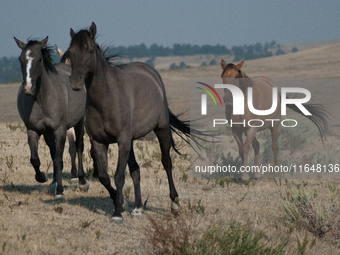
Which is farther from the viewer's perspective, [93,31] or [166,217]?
[93,31]

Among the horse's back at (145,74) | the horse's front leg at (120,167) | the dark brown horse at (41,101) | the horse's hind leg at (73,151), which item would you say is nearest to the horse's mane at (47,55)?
the dark brown horse at (41,101)

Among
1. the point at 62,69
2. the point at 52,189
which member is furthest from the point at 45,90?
the point at 52,189

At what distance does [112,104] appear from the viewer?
17.5 feet

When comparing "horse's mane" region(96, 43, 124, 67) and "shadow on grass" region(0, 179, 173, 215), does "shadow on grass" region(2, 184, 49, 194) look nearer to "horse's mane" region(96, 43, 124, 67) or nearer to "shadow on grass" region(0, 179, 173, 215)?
"shadow on grass" region(0, 179, 173, 215)

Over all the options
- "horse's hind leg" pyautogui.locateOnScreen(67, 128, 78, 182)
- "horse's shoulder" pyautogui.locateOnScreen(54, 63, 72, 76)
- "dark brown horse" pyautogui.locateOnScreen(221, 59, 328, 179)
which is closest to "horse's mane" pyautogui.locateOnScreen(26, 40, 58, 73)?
"horse's shoulder" pyautogui.locateOnScreen(54, 63, 72, 76)

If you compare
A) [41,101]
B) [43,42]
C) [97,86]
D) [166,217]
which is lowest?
[166,217]

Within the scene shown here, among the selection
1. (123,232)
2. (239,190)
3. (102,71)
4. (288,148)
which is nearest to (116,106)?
(102,71)

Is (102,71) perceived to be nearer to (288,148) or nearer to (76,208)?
(76,208)

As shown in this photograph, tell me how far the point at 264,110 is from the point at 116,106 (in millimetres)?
5570

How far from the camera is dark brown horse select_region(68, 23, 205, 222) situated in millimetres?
5023

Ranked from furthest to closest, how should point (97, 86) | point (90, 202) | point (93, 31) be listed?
point (90, 202) < point (97, 86) < point (93, 31)

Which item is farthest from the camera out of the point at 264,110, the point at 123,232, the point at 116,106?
the point at 264,110

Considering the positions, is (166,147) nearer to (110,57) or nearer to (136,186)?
(136,186)

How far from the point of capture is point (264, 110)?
999 centimetres
